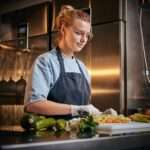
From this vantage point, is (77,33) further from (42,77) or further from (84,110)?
(84,110)

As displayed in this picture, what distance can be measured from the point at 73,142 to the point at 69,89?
0.99 m

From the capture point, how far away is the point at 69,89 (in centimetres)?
213

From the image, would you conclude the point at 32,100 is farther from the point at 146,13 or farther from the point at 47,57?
the point at 146,13

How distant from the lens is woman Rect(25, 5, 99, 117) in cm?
189

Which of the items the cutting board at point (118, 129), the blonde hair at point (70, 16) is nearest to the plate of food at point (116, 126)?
the cutting board at point (118, 129)

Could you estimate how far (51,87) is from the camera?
2.05 metres

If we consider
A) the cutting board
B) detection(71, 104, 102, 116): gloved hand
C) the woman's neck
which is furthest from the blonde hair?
the cutting board

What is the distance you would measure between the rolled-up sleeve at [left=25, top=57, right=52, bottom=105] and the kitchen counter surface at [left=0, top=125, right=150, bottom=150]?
2.04 feet

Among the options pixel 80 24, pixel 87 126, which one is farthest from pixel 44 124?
pixel 80 24

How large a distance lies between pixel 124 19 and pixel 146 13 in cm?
27

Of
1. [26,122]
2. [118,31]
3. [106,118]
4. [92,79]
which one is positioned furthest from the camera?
[92,79]

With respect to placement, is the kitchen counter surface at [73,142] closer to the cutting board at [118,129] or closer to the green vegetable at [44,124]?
the cutting board at [118,129]

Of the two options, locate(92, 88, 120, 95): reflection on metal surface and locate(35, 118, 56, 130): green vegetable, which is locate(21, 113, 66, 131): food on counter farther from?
locate(92, 88, 120, 95): reflection on metal surface

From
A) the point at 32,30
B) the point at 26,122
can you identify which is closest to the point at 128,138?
the point at 26,122
